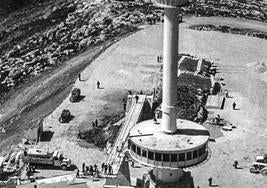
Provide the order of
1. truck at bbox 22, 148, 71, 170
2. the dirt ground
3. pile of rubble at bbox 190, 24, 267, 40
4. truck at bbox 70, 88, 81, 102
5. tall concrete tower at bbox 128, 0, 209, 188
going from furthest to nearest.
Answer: pile of rubble at bbox 190, 24, 267, 40 < truck at bbox 70, 88, 81, 102 < the dirt ground < truck at bbox 22, 148, 71, 170 < tall concrete tower at bbox 128, 0, 209, 188

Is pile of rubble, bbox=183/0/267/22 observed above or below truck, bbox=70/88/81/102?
above

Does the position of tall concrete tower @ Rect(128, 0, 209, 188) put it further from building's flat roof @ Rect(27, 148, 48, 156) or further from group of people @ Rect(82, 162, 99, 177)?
building's flat roof @ Rect(27, 148, 48, 156)

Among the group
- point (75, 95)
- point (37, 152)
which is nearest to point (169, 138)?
point (37, 152)

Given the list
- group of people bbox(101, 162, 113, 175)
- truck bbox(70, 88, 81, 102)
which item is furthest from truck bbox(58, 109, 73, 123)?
group of people bbox(101, 162, 113, 175)

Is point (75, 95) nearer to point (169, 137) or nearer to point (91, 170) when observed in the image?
point (91, 170)

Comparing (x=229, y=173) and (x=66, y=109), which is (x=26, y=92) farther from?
(x=229, y=173)

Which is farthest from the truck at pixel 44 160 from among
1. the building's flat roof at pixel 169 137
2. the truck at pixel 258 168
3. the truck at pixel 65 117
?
the truck at pixel 258 168
